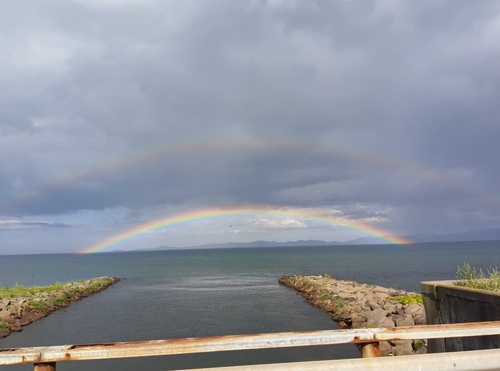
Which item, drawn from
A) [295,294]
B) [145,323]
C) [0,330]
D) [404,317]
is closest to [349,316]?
[404,317]

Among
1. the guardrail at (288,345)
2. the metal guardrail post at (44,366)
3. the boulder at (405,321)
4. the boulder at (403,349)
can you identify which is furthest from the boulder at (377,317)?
the metal guardrail post at (44,366)

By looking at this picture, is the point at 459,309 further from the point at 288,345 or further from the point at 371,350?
the point at 288,345

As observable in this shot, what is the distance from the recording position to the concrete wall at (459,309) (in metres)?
6.00

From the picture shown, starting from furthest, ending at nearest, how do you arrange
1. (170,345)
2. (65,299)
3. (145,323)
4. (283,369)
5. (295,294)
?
(295,294), (65,299), (145,323), (170,345), (283,369)

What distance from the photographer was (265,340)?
9.61 ft

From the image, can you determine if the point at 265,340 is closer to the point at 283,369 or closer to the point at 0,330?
the point at 283,369

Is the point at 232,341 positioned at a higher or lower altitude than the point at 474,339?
higher

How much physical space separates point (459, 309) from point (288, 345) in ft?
17.6

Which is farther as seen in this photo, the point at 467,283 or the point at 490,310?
the point at 467,283

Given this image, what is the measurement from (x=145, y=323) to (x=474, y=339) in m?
23.0

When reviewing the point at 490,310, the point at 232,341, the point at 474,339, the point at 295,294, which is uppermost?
the point at 232,341

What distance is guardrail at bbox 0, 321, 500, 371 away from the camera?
271cm

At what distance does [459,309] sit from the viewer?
22.4 feet

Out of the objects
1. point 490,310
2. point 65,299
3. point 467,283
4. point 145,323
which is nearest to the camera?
point 490,310
